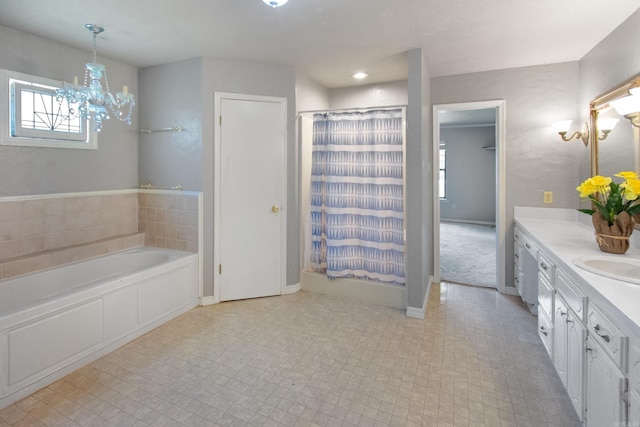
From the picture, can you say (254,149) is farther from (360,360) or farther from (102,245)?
(360,360)

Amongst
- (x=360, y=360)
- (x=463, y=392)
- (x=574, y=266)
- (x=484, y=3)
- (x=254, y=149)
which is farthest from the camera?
(x=254, y=149)

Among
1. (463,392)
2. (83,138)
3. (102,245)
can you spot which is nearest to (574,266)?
(463,392)

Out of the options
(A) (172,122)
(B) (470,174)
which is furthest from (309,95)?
(B) (470,174)

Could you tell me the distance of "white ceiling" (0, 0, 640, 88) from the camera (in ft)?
7.21

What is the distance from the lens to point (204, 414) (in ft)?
5.97

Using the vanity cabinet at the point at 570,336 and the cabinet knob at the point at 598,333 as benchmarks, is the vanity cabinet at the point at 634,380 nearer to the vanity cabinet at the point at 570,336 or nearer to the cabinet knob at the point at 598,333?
the cabinet knob at the point at 598,333

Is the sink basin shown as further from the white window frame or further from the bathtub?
the white window frame

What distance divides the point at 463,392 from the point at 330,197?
215cm

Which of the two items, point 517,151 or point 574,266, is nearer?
point 574,266

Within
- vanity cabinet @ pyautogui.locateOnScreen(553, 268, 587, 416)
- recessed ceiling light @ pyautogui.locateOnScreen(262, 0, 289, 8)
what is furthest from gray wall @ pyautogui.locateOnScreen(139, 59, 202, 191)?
vanity cabinet @ pyautogui.locateOnScreen(553, 268, 587, 416)

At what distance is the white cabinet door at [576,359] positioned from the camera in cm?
157

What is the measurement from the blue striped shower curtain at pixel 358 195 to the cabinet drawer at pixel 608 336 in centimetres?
186

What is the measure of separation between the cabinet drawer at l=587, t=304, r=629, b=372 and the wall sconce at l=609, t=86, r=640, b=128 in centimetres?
147

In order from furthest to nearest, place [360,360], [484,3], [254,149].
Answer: [254,149] < [360,360] < [484,3]
